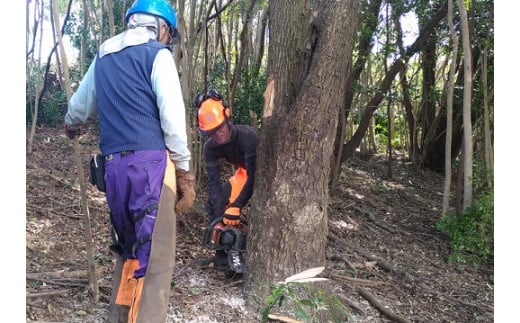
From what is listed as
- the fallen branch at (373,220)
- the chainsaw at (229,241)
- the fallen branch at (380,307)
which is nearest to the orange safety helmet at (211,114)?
the chainsaw at (229,241)

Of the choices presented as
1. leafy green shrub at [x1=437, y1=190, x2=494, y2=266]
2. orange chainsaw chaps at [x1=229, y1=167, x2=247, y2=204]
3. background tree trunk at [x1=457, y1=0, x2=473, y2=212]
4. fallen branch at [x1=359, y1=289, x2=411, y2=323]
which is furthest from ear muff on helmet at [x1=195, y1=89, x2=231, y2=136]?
leafy green shrub at [x1=437, y1=190, x2=494, y2=266]

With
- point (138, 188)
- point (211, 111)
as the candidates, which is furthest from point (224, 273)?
point (138, 188)

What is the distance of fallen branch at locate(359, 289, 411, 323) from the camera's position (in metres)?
3.67

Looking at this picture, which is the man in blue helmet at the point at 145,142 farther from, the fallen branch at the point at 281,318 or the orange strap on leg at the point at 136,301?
the fallen branch at the point at 281,318

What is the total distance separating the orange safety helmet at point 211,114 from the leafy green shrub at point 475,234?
2.88m

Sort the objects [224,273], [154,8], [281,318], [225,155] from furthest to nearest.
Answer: [225,155], [224,273], [281,318], [154,8]

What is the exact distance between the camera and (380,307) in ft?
12.4

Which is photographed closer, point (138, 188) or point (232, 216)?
point (138, 188)

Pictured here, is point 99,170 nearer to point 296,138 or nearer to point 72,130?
point 72,130

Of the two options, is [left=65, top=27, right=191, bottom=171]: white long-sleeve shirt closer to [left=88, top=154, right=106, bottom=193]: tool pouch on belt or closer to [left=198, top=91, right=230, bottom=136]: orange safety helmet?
[left=88, top=154, right=106, bottom=193]: tool pouch on belt

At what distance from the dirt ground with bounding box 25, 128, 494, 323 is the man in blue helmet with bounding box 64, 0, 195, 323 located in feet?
2.17

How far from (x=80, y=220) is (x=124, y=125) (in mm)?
2524

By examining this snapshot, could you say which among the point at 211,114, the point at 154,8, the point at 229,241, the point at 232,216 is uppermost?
the point at 154,8

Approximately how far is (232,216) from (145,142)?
4.25ft
